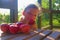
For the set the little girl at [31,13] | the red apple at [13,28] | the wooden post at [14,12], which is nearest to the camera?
the red apple at [13,28]

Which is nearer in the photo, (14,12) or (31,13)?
(31,13)

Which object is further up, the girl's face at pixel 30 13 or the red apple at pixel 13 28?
the girl's face at pixel 30 13

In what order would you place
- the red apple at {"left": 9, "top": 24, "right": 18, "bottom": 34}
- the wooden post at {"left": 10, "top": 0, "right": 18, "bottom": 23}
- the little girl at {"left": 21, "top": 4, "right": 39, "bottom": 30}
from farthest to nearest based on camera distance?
1. the wooden post at {"left": 10, "top": 0, "right": 18, "bottom": 23}
2. the little girl at {"left": 21, "top": 4, "right": 39, "bottom": 30}
3. the red apple at {"left": 9, "top": 24, "right": 18, "bottom": 34}

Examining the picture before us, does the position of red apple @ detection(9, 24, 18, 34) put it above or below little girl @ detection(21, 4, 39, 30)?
below

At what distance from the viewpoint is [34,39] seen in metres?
1.10

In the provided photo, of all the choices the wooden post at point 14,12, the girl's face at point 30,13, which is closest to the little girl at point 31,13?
the girl's face at point 30,13

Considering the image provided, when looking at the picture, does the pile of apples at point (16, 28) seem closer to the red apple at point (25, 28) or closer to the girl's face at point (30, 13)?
the red apple at point (25, 28)

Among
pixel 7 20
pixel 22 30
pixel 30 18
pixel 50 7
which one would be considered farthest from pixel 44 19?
pixel 22 30

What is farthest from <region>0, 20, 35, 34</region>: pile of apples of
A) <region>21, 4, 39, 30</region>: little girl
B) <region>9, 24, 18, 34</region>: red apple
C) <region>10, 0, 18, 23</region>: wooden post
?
<region>10, 0, 18, 23</region>: wooden post

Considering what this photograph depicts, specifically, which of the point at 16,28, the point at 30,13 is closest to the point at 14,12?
the point at 30,13

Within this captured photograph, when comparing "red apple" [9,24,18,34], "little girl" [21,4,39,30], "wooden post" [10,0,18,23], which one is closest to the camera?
"red apple" [9,24,18,34]

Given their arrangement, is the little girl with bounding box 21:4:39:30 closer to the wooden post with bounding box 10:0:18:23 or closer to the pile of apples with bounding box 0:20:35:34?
the pile of apples with bounding box 0:20:35:34

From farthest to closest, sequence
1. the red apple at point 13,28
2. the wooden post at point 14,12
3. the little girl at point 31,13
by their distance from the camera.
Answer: the wooden post at point 14,12, the little girl at point 31,13, the red apple at point 13,28

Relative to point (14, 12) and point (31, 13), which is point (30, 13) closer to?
point (31, 13)
